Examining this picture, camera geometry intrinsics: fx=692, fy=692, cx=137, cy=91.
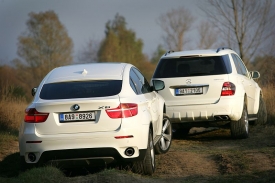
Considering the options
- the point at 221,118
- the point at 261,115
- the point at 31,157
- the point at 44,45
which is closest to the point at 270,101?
the point at 261,115

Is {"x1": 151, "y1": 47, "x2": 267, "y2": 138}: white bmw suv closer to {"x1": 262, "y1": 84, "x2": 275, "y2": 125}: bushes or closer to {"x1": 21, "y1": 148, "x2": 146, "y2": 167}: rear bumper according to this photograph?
{"x1": 262, "y1": 84, "x2": 275, "y2": 125}: bushes

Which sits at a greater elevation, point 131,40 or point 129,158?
point 129,158

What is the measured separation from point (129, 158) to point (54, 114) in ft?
3.68

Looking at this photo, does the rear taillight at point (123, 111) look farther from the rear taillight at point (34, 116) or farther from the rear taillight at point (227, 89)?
the rear taillight at point (227, 89)

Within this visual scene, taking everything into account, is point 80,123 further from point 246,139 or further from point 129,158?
point 246,139

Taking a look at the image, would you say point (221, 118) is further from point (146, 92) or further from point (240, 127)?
Result: point (146, 92)

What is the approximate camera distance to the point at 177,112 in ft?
44.8

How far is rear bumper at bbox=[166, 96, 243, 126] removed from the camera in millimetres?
13406

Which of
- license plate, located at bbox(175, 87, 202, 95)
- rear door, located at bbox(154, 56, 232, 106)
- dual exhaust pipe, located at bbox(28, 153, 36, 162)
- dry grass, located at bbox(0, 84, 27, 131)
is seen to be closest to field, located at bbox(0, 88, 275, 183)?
Answer: dual exhaust pipe, located at bbox(28, 153, 36, 162)

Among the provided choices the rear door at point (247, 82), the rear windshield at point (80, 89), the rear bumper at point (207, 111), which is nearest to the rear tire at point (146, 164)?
the rear windshield at point (80, 89)

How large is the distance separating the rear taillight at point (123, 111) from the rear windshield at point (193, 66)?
4.82 meters

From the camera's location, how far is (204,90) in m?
13.5

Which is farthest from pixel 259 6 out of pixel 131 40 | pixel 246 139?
pixel 131 40

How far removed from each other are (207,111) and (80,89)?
188 inches
